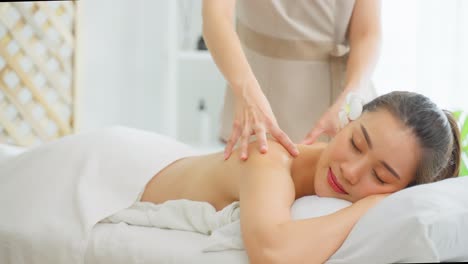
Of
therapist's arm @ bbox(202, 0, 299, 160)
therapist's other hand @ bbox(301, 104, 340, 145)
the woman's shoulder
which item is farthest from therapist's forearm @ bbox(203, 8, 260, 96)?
therapist's other hand @ bbox(301, 104, 340, 145)

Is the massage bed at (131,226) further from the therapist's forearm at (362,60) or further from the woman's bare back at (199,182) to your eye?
the therapist's forearm at (362,60)

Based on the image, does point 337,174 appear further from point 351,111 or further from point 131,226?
point 131,226

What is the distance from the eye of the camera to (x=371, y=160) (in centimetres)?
138

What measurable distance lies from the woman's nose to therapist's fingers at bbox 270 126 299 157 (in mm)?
149

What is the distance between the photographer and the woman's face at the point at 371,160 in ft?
4.52

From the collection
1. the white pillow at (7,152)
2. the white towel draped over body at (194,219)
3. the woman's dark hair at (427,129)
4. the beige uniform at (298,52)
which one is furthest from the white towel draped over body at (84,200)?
the beige uniform at (298,52)

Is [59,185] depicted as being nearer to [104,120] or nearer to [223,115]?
[223,115]

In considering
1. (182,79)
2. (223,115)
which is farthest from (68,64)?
(223,115)

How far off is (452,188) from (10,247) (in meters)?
0.87

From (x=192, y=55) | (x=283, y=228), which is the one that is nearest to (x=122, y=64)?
(x=192, y=55)

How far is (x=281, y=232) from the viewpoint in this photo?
48.8 inches

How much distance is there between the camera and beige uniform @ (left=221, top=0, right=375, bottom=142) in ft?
6.57

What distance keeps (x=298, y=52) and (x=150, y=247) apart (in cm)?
85

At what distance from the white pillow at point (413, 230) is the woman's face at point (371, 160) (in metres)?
0.15
